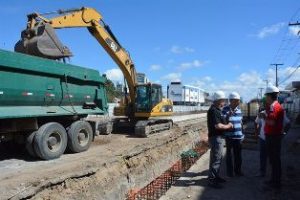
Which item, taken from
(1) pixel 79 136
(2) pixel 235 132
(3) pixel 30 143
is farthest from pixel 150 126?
(2) pixel 235 132

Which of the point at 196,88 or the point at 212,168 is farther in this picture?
the point at 196,88

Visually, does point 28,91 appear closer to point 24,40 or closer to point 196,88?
point 24,40

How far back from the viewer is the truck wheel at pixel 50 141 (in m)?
10.5

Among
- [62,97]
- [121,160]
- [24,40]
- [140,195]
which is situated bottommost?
[140,195]

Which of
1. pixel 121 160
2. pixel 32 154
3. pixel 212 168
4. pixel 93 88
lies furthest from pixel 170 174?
pixel 93 88

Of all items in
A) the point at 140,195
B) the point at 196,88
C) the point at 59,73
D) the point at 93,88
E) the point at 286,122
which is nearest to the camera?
the point at 286,122

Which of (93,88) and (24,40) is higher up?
(24,40)

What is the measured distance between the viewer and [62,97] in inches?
458

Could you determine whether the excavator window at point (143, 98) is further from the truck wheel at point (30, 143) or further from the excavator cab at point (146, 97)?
the truck wheel at point (30, 143)

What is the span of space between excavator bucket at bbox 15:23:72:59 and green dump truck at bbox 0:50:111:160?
0.60 metres

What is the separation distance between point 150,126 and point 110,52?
11.5ft

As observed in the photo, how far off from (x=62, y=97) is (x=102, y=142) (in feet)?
12.1

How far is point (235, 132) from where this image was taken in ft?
29.1

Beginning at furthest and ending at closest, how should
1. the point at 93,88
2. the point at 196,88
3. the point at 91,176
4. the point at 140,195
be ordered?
1. the point at 196,88
2. the point at 93,88
3. the point at 140,195
4. the point at 91,176
